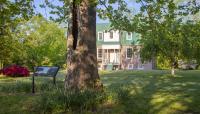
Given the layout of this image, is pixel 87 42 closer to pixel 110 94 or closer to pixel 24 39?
pixel 110 94

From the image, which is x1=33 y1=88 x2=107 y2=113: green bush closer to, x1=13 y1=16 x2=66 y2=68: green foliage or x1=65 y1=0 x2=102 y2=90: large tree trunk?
x1=65 y1=0 x2=102 y2=90: large tree trunk

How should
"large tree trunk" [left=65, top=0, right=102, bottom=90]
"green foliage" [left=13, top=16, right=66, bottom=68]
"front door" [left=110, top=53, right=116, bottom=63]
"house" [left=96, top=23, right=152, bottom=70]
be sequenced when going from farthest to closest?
"front door" [left=110, top=53, right=116, bottom=63] < "house" [left=96, top=23, right=152, bottom=70] < "green foliage" [left=13, top=16, right=66, bottom=68] < "large tree trunk" [left=65, top=0, right=102, bottom=90]

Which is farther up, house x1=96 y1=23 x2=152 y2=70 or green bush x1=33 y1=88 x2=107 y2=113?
house x1=96 y1=23 x2=152 y2=70

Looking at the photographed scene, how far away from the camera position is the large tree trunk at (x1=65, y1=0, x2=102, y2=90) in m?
13.6

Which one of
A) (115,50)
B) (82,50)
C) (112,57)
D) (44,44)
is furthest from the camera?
(115,50)

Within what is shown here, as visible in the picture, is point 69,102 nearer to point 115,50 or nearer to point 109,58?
point 109,58

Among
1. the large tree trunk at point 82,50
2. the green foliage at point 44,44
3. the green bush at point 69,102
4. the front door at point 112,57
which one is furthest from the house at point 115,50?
the green bush at point 69,102

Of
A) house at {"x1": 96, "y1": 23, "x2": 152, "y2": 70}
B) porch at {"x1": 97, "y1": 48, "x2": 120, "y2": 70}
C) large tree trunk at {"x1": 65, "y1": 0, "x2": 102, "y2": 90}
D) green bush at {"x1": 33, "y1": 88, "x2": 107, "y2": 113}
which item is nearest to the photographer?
green bush at {"x1": 33, "y1": 88, "x2": 107, "y2": 113}

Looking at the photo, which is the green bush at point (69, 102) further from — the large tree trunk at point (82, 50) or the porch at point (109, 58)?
the porch at point (109, 58)

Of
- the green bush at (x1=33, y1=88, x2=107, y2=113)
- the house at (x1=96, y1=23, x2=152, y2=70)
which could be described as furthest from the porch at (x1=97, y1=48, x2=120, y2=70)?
the green bush at (x1=33, y1=88, x2=107, y2=113)

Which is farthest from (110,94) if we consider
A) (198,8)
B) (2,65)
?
(2,65)

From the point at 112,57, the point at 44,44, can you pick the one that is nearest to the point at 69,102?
the point at 44,44

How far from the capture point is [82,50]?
1381 cm

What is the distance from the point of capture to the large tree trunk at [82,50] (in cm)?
1360
